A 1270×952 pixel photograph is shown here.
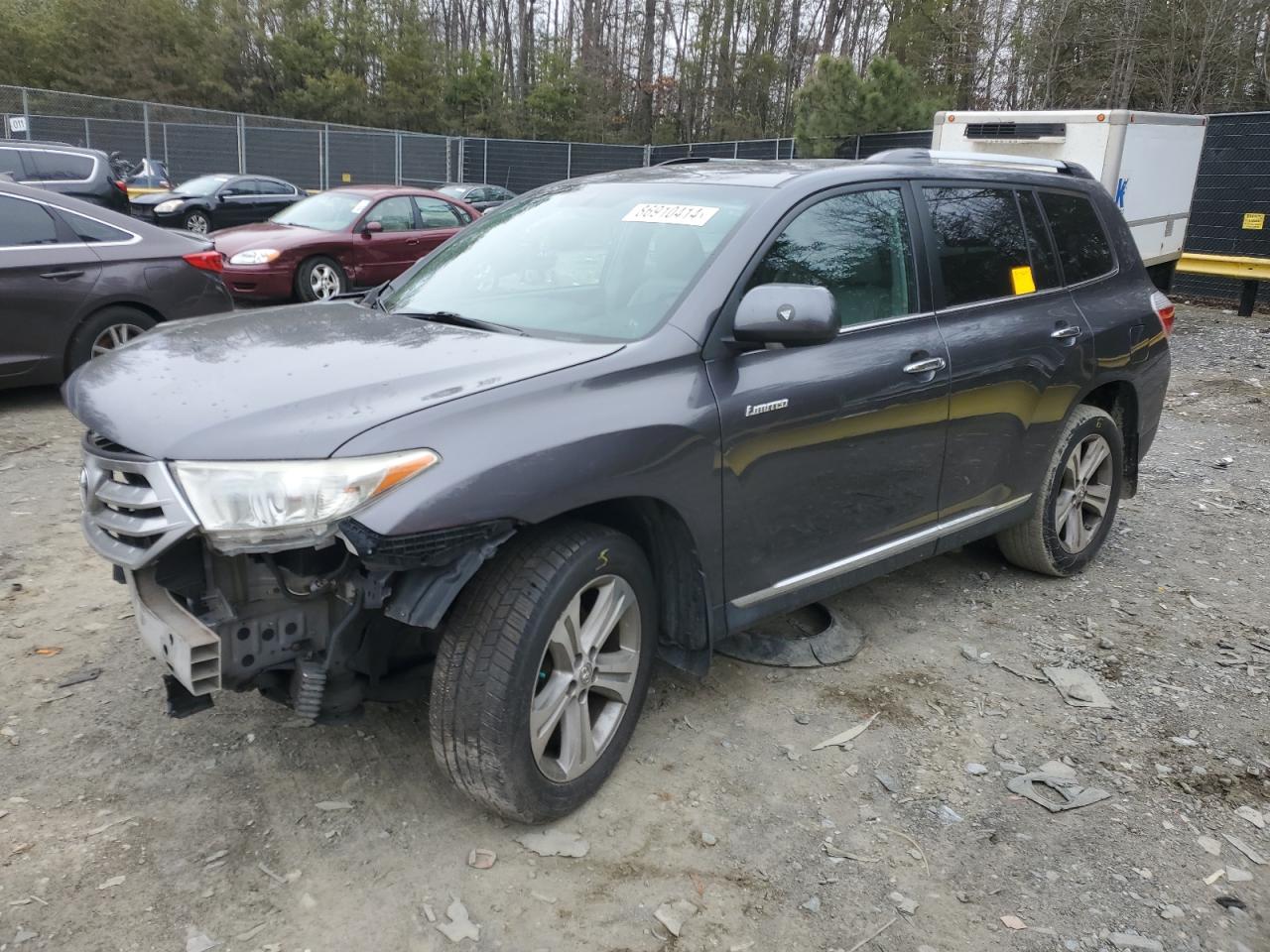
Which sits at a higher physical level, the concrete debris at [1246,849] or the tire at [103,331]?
the tire at [103,331]

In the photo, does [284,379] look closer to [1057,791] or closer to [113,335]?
[1057,791]

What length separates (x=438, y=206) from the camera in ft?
43.1

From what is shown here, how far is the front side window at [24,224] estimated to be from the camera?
6.69m

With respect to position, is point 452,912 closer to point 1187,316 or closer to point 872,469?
point 872,469

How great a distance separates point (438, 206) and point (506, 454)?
37.3 feet

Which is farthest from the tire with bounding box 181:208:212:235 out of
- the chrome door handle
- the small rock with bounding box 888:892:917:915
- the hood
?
the small rock with bounding box 888:892:917:915

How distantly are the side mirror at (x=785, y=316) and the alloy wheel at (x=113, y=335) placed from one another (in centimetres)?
545

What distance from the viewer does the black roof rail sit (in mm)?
4020

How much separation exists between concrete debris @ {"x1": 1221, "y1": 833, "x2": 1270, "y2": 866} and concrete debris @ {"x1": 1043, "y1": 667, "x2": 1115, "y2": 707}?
2.51 feet

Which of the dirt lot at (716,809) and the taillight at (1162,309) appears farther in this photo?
the taillight at (1162,309)

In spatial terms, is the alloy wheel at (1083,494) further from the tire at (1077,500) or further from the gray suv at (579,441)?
the gray suv at (579,441)

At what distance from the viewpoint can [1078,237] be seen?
4637 mm

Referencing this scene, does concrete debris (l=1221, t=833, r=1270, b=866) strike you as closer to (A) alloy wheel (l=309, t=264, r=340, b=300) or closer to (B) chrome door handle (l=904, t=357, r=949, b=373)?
(B) chrome door handle (l=904, t=357, r=949, b=373)

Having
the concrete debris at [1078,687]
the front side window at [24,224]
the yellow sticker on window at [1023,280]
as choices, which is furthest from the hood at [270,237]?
the concrete debris at [1078,687]
